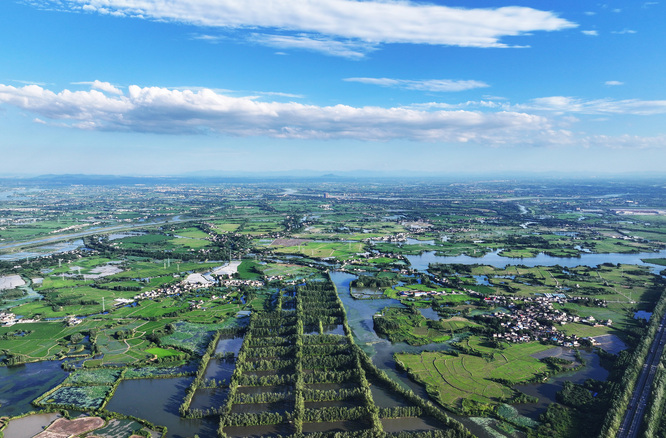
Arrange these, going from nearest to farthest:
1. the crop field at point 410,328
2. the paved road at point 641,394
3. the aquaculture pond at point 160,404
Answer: the paved road at point 641,394, the aquaculture pond at point 160,404, the crop field at point 410,328

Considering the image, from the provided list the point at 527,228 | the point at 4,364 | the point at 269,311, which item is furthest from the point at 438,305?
the point at 527,228

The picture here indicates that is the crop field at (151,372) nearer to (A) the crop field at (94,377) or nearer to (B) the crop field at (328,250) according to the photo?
(A) the crop field at (94,377)

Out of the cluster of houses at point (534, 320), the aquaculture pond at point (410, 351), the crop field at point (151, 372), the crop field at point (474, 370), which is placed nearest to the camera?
the aquaculture pond at point (410, 351)

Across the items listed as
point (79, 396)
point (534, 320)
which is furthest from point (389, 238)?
point (79, 396)

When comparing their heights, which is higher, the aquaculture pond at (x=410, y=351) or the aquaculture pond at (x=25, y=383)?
the aquaculture pond at (x=410, y=351)

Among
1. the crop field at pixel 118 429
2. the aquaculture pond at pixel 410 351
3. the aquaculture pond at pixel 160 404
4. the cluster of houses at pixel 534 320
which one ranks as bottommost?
the crop field at pixel 118 429

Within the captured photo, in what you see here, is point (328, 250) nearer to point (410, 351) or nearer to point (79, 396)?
point (410, 351)

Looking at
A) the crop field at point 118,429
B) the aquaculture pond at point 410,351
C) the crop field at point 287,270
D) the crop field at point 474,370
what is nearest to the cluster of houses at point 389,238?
the crop field at point 287,270
